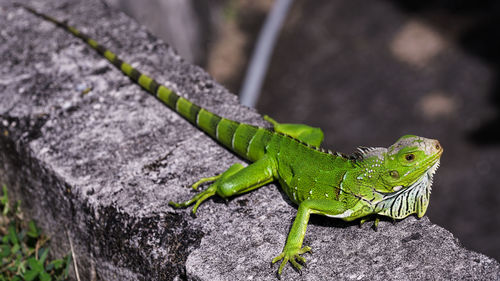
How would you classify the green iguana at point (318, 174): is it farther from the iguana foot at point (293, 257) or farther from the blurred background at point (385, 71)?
the blurred background at point (385, 71)

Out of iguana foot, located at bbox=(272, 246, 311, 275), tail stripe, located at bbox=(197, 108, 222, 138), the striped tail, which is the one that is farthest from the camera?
tail stripe, located at bbox=(197, 108, 222, 138)

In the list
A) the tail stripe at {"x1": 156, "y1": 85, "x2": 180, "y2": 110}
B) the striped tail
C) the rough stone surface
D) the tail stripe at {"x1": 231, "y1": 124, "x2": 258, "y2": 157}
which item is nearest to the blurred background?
the rough stone surface

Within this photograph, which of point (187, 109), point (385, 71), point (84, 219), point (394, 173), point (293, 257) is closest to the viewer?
point (293, 257)

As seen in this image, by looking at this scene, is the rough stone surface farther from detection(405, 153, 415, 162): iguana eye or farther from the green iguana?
detection(405, 153, 415, 162): iguana eye

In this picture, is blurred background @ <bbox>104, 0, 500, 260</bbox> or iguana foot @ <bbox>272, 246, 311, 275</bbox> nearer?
iguana foot @ <bbox>272, 246, 311, 275</bbox>

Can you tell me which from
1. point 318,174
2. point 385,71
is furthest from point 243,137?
point 385,71

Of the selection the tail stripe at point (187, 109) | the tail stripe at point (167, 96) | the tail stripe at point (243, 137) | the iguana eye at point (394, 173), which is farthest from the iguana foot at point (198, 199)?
the iguana eye at point (394, 173)

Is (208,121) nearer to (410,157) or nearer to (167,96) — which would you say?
(167,96)
